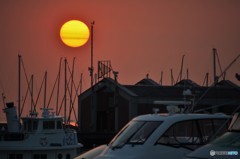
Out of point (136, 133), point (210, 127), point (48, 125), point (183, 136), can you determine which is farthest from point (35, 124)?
point (183, 136)

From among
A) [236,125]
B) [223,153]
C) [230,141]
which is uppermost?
[236,125]

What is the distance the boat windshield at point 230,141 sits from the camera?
46.6 feet

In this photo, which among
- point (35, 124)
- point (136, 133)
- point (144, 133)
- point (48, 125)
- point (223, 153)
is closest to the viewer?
point (223, 153)

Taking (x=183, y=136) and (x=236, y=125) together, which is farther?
(x=183, y=136)

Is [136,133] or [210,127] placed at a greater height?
[210,127]

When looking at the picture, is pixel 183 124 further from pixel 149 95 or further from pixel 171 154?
pixel 149 95

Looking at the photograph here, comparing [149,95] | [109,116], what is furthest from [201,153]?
[109,116]

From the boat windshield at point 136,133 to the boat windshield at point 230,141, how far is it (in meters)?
3.08

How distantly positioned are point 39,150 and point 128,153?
854 inches

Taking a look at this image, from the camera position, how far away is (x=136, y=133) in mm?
17969

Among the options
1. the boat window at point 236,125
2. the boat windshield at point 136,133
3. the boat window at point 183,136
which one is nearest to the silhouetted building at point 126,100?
the boat windshield at point 136,133

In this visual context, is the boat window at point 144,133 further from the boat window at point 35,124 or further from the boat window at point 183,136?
the boat window at point 35,124

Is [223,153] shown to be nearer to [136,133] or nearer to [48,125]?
[136,133]

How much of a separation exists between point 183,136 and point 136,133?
1.12 meters
